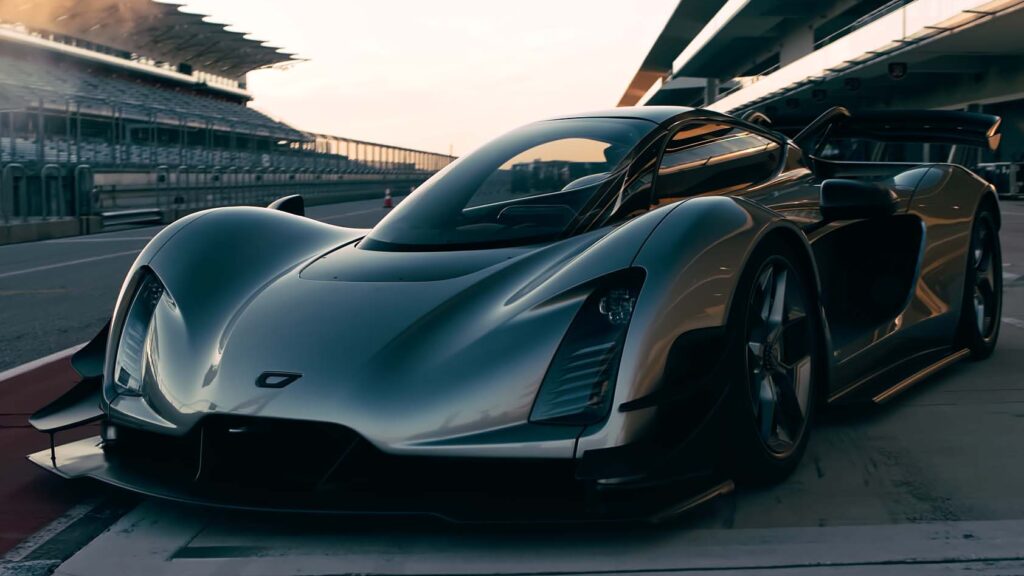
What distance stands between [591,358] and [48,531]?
1.54 metres

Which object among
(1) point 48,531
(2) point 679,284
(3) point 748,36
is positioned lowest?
(1) point 48,531

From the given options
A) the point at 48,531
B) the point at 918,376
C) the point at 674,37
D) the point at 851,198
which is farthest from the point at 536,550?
the point at 674,37

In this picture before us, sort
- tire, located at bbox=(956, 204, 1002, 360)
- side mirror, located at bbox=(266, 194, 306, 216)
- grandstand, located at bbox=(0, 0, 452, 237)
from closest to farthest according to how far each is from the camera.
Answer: side mirror, located at bbox=(266, 194, 306, 216) < tire, located at bbox=(956, 204, 1002, 360) < grandstand, located at bbox=(0, 0, 452, 237)

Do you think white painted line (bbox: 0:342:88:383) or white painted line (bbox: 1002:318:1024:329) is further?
white painted line (bbox: 1002:318:1024:329)

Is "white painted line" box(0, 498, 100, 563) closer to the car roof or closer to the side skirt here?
the car roof

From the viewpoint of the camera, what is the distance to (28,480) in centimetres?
363

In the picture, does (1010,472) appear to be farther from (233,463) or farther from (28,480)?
(28,480)

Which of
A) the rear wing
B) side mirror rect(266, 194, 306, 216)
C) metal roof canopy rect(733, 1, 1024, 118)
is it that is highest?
metal roof canopy rect(733, 1, 1024, 118)

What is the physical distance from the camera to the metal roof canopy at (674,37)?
65438 millimetres

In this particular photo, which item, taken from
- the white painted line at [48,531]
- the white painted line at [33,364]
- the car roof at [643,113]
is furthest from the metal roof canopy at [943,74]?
the white painted line at [48,531]

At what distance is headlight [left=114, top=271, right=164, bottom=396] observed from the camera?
3.31 m

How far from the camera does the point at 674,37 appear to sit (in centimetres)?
7512

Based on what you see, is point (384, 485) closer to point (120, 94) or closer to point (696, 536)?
point (696, 536)

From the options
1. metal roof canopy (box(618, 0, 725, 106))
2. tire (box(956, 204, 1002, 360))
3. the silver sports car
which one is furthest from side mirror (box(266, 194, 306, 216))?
metal roof canopy (box(618, 0, 725, 106))
